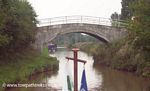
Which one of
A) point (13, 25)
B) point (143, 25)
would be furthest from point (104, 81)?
point (13, 25)

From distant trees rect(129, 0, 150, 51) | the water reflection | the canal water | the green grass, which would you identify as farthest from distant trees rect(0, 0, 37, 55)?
distant trees rect(129, 0, 150, 51)

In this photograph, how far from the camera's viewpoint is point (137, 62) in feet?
112

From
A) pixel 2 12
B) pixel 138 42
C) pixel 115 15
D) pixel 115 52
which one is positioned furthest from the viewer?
pixel 115 15

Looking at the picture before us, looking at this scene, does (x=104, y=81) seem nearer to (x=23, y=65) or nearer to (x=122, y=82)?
(x=122, y=82)

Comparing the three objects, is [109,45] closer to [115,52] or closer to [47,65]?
[115,52]

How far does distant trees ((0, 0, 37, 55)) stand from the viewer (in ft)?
81.9

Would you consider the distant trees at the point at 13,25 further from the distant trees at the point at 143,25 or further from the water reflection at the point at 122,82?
the distant trees at the point at 143,25

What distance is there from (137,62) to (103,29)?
35.9 feet

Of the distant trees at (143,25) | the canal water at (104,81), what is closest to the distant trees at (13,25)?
the canal water at (104,81)

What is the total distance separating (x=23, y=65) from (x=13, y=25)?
14.3 feet

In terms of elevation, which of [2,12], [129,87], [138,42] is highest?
[2,12]

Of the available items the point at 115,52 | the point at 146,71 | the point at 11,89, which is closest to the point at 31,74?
the point at 11,89

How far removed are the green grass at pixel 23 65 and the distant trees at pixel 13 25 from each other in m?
1.14

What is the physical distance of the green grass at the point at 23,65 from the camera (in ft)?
84.9
